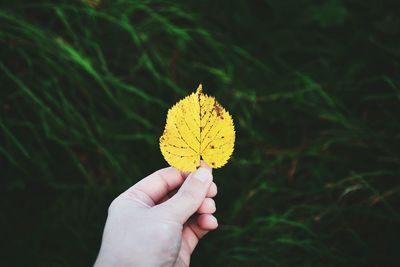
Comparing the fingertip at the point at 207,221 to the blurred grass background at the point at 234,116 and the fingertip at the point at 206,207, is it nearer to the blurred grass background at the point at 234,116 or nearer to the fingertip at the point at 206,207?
the fingertip at the point at 206,207

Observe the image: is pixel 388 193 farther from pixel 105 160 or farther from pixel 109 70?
pixel 109 70

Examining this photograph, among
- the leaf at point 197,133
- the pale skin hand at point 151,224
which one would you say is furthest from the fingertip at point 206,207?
the leaf at point 197,133

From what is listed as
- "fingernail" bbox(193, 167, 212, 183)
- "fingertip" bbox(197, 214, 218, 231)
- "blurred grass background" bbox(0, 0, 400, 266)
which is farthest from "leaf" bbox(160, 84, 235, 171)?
"blurred grass background" bbox(0, 0, 400, 266)

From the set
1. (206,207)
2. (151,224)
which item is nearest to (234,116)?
(206,207)

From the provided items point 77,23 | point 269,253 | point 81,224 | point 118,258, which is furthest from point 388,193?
→ point 77,23

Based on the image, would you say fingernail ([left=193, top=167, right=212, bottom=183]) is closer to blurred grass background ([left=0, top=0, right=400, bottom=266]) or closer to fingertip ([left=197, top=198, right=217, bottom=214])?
fingertip ([left=197, top=198, right=217, bottom=214])
